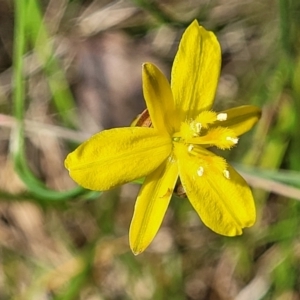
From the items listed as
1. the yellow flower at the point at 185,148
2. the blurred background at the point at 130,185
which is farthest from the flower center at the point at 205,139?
the blurred background at the point at 130,185

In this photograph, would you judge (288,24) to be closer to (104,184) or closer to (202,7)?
(202,7)

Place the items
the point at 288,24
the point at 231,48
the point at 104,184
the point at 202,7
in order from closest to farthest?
the point at 104,184 < the point at 288,24 < the point at 202,7 < the point at 231,48

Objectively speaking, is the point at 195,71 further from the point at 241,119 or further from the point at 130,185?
the point at 130,185

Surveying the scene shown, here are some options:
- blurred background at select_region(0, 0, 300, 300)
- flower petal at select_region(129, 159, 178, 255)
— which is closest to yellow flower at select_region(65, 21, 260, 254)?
flower petal at select_region(129, 159, 178, 255)

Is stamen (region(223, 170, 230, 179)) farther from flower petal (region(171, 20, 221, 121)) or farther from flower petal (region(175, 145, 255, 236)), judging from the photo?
flower petal (region(171, 20, 221, 121))

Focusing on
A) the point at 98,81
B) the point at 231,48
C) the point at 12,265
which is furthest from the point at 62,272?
the point at 231,48

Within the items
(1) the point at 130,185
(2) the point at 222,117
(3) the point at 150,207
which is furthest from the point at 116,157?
(1) the point at 130,185

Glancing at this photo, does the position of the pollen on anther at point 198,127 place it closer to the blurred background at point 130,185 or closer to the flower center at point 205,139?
the flower center at point 205,139
